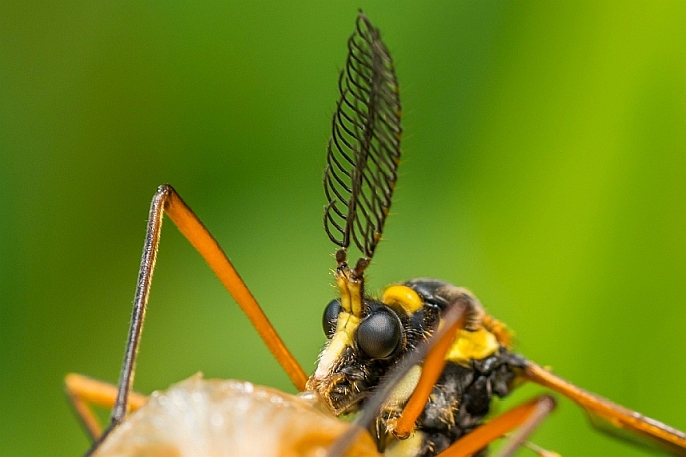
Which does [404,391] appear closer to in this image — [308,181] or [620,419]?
[620,419]

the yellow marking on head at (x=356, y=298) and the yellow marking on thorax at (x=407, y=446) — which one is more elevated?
the yellow marking on head at (x=356, y=298)

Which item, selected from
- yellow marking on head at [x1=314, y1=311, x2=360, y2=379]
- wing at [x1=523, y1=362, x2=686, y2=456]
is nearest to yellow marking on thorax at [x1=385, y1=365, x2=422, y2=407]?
yellow marking on head at [x1=314, y1=311, x2=360, y2=379]

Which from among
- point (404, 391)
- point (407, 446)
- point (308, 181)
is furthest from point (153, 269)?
point (308, 181)

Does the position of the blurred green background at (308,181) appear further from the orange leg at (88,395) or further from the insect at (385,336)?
the orange leg at (88,395)

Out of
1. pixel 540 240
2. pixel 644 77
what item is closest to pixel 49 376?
pixel 540 240

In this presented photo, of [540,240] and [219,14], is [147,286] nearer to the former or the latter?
[540,240]

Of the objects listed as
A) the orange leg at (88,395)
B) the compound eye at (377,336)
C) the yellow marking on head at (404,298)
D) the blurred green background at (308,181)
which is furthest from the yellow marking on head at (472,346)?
the orange leg at (88,395)

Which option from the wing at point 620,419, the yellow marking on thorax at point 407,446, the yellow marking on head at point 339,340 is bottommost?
the wing at point 620,419
